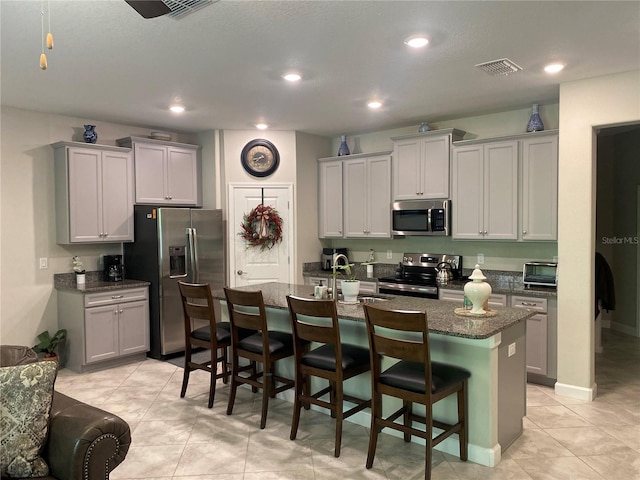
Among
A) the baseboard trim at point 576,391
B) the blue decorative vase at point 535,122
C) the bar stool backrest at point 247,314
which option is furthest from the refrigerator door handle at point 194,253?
the baseboard trim at point 576,391

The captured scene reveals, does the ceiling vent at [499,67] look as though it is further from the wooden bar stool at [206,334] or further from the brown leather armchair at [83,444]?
the brown leather armchair at [83,444]

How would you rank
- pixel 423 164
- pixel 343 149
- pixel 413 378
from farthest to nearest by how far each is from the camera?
pixel 343 149 → pixel 423 164 → pixel 413 378

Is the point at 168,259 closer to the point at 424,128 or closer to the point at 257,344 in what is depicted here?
the point at 257,344

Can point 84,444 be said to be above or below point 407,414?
above

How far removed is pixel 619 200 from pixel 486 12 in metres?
5.03

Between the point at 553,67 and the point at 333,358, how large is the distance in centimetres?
274

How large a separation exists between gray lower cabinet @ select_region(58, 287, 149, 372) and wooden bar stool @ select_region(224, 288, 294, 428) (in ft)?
6.13

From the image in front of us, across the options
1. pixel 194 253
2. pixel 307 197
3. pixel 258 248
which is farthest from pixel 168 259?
pixel 307 197

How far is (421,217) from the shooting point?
5.40 meters

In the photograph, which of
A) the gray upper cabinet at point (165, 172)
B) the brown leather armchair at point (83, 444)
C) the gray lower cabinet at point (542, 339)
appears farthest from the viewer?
the gray upper cabinet at point (165, 172)

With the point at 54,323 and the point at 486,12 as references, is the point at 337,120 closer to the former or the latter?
the point at 486,12

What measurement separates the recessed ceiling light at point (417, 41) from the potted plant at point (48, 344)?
4.43 metres

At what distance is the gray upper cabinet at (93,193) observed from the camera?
4.99 meters

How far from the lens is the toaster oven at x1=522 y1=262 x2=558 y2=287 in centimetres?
454
